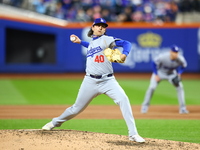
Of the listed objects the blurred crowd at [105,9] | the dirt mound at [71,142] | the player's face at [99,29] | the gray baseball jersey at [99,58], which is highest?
the blurred crowd at [105,9]

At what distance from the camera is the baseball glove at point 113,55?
21.3 ft

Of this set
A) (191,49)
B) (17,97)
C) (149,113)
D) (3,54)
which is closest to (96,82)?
(149,113)

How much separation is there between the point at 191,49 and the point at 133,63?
3.15 metres

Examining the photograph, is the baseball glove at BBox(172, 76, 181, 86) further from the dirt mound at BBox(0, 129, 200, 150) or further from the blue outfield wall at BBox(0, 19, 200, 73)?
the blue outfield wall at BBox(0, 19, 200, 73)

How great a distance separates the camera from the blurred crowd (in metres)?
23.0

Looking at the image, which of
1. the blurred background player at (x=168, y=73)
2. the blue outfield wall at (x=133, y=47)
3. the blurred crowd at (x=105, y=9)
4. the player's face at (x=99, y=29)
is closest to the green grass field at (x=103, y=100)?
the blurred background player at (x=168, y=73)

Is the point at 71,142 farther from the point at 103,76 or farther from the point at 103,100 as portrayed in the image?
the point at 103,100

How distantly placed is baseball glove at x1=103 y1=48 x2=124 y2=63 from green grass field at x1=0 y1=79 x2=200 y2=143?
2.02m

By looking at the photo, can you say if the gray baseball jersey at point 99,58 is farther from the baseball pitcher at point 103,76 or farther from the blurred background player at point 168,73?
the blurred background player at point 168,73

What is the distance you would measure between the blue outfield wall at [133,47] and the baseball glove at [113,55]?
52.3 feet

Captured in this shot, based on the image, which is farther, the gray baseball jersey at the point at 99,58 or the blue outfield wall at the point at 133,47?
the blue outfield wall at the point at 133,47

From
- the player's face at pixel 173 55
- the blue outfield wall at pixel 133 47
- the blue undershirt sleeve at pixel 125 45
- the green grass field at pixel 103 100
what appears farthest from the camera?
the blue outfield wall at pixel 133 47

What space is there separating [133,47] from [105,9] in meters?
2.47

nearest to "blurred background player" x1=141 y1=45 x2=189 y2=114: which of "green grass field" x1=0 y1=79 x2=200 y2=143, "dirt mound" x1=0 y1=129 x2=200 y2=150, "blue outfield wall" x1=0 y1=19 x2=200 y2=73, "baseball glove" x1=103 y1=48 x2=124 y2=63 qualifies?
"green grass field" x1=0 y1=79 x2=200 y2=143
